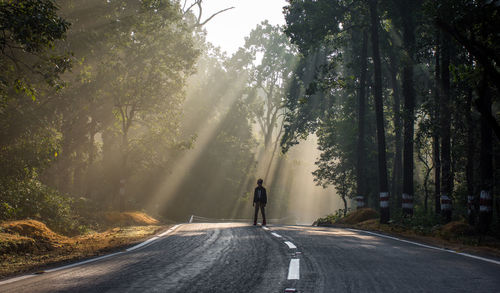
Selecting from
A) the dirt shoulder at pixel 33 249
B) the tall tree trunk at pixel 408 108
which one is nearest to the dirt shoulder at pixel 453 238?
the tall tree trunk at pixel 408 108

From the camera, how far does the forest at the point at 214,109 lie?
12.6m

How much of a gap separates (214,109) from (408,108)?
103ft

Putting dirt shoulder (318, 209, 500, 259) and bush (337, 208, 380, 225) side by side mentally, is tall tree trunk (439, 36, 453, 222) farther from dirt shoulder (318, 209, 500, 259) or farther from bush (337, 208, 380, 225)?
bush (337, 208, 380, 225)

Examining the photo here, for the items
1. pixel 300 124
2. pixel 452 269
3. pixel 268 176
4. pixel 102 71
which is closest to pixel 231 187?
pixel 268 176

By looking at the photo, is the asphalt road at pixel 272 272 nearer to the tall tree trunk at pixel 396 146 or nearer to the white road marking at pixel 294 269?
the white road marking at pixel 294 269

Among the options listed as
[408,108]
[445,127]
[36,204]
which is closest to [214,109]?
[408,108]

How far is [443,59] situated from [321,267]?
51.5 ft

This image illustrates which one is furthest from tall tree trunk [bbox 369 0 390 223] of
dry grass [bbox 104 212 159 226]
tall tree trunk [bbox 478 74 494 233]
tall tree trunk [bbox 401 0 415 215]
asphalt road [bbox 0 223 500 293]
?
dry grass [bbox 104 212 159 226]

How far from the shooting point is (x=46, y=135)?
17.1 m

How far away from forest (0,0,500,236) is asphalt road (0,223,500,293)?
200 inches

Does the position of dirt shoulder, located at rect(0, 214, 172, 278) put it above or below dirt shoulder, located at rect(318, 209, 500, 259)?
below

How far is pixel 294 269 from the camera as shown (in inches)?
247

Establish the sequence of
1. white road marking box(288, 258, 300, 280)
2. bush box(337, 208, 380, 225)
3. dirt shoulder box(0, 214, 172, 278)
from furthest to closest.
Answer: bush box(337, 208, 380, 225), dirt shoulder box(0, 214, 172, 278), white road marking box(288, 258, 300, 280)

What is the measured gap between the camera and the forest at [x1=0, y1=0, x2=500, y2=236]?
41.2 ft
